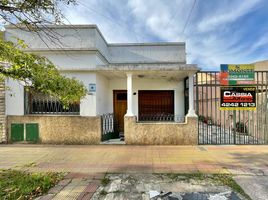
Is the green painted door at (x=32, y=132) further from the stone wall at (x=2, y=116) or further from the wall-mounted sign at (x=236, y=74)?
the wall-mounted sign at (x=236, y=74)

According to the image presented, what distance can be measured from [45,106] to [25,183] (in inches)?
180

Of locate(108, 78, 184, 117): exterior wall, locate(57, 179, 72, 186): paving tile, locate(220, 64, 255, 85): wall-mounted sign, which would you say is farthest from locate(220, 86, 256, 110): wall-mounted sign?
locate(57, 179, 72, 186): paving tile

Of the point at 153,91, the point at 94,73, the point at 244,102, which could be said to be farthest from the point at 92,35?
the point at 244,102

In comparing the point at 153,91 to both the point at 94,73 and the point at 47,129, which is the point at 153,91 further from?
the point at 47,129

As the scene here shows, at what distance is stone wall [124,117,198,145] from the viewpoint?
7.74 m

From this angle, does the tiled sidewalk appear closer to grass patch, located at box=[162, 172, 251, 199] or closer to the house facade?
grass patch, located at box=[162, 172, 251, 199]

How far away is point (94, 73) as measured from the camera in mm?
8039

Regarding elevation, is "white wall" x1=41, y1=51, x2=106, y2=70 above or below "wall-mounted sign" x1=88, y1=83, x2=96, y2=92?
above

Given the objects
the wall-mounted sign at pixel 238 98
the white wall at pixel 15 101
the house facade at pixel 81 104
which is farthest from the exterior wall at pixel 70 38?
the wall-mounted sign at pixel 238 98

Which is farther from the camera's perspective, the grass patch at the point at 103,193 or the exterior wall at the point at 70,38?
the exterior wall at the point at 70,38

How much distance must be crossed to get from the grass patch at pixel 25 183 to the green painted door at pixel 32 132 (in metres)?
3.07

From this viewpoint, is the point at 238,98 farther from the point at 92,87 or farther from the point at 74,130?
the point at 74,130

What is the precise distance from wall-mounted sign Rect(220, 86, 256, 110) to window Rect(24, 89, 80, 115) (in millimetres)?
5920

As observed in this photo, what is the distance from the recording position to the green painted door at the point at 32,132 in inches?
317
